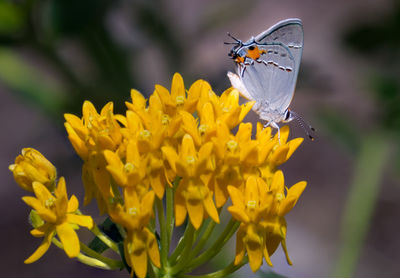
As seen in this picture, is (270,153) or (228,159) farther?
(270,153)

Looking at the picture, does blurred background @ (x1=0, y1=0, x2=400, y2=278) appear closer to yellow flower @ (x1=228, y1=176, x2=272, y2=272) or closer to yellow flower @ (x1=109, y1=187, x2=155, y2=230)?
yellow flower @ (x1=228, y1=176, x2=272, y2=272)

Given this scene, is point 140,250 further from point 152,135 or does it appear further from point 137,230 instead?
point 152,135

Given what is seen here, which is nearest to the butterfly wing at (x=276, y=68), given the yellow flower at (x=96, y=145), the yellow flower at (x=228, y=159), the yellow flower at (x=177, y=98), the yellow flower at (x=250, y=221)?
the yellow flower at (x=177, y=98)

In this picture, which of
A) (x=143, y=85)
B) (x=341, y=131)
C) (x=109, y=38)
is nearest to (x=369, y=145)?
(x=341, y=131)

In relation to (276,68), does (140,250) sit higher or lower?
lower

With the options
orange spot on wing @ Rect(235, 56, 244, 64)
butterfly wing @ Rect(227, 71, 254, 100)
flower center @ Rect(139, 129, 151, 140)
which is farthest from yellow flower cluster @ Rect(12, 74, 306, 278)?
orange spot on wing @ Rect(235, 56, 244, 64)

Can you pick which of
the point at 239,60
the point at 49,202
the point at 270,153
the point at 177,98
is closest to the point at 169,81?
the point at 239,60
